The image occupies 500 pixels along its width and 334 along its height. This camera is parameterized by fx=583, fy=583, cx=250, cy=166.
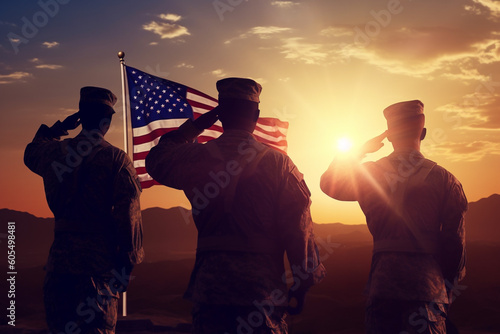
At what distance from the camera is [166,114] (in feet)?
32.3

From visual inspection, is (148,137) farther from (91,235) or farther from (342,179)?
(342,179)

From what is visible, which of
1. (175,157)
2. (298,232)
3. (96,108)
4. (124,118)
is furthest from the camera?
(124,118)

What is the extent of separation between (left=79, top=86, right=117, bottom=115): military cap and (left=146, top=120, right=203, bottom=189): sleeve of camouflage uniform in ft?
4.18

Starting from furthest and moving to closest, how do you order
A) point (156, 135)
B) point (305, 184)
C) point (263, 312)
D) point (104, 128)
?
1. point (156, 135)
2. point (104, 128)
3. point (305, 184)
4. point (263, 312)

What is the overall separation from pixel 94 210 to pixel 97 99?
103 centimetres

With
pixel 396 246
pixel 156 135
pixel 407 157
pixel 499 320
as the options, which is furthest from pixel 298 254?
pixel 499 320

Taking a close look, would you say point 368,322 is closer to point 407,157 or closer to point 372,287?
A: point 372,287

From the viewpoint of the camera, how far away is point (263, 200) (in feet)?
13.2

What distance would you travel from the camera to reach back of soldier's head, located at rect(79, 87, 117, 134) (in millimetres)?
5348

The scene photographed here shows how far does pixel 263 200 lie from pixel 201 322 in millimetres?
A: 928

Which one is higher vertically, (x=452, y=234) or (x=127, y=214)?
(x=127, y=214)

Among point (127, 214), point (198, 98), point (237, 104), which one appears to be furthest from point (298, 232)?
point (198, 98)

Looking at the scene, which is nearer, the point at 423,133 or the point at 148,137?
the point at 423,133

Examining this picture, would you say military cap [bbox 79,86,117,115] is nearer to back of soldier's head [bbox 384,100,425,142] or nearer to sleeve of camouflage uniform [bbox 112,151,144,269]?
sleeve of camouflage uniform [bbox 112,151,144,269]
